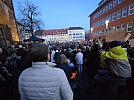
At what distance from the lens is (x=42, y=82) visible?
1101 millimetres

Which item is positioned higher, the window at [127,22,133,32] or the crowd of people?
the window at [127,22,133,32]

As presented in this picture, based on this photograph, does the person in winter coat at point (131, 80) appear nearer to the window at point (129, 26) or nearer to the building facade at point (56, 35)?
the window at point (129, 26)

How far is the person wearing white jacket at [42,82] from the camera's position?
1098 mm

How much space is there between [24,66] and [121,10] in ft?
75.7

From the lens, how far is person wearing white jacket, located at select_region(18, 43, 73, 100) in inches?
43.2

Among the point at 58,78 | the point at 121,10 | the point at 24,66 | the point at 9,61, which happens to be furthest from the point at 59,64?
the point at 121,10

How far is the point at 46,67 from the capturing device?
1144 millimetres

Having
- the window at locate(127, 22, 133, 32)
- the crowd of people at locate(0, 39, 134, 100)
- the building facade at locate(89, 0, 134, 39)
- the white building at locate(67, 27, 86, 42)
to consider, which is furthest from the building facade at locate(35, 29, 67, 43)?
the crowd of people at locate(0, 39, 134, 100)

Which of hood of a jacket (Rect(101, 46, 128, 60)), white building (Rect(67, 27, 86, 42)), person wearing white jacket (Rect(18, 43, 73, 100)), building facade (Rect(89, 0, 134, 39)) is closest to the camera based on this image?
person wearing white jacket (Rect(18, 43, 73, 100))

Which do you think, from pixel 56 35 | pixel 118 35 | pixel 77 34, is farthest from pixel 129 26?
pixel 56 35

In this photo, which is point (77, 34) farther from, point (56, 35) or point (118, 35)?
point (118, 35)

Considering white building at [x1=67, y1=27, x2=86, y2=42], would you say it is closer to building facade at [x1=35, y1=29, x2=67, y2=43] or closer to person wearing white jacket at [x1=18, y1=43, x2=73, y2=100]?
building facade at [x1=35, y1=29, x2=67, y2=43]

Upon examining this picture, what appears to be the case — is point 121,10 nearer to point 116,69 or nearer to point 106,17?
point 106,17

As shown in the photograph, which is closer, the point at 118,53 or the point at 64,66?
the point at 118,53
